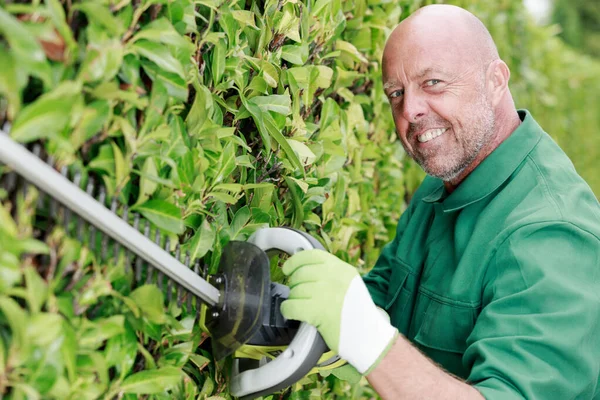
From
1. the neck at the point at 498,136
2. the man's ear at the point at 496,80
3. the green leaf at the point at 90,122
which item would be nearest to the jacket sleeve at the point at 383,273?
the neck at the point at 498,136

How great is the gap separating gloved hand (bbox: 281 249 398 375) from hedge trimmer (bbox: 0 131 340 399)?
0.03 m

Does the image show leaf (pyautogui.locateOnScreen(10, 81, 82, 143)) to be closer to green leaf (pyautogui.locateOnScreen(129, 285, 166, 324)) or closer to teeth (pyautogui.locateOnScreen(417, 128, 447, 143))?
green leaf (pyautogui.locateOnScreen(129, 285, 166, 324))

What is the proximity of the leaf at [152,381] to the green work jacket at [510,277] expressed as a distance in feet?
2.17

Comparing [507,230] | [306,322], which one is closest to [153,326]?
[306,322]

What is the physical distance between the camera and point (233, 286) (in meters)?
1.33

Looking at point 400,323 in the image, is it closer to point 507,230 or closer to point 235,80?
point 507,230

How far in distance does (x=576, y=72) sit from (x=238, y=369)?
6442 millimetres

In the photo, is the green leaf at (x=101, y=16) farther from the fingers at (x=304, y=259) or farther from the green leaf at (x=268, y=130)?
the fingers at (x=304, y=259)

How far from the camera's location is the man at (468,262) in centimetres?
138

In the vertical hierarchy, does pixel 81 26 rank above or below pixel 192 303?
above

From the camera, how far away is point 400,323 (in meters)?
2.00

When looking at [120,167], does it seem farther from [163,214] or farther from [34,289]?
[34,289]

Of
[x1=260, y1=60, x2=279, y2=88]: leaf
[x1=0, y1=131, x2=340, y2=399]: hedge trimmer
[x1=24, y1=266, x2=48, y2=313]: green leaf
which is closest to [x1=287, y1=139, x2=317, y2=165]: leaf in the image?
[x1=260, y1=60, x2=279, y2=88]: leaf

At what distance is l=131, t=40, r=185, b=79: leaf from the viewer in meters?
1.09
